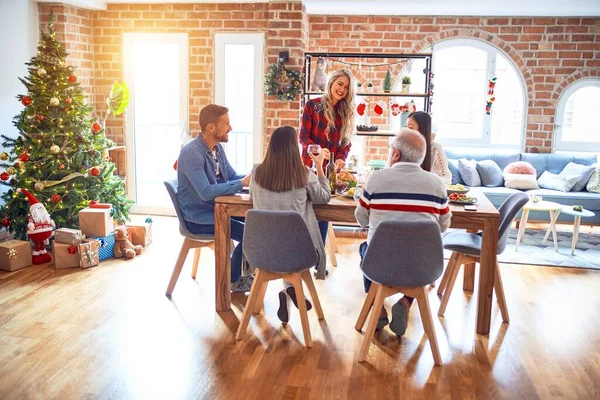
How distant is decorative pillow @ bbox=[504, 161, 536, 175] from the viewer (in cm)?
688

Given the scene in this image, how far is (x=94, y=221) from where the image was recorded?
5.04 meters

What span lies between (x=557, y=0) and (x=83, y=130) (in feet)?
15.5

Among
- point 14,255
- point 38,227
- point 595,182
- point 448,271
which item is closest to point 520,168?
point 595,182

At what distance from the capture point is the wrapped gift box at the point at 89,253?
15.9 ft

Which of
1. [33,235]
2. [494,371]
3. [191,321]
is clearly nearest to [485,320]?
[494,371]

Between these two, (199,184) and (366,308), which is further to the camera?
(199,184)

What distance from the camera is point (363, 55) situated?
585 cm

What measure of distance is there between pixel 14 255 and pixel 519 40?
603cm

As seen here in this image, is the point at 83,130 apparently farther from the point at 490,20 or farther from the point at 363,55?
the point at 490,20

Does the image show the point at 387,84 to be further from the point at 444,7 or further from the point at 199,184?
the point at 199,184

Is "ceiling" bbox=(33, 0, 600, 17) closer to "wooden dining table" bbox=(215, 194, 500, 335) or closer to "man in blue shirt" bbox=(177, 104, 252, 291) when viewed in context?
"man in blue shirt" bbox=(177, 104, 252, 291)

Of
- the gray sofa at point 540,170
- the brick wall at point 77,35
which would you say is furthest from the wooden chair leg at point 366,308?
the brick wall at point 77,35

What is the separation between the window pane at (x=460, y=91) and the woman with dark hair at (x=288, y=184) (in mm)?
4590

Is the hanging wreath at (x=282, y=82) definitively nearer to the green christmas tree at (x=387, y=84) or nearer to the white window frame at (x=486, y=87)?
the green christmas tree at (x=387, y=84)
